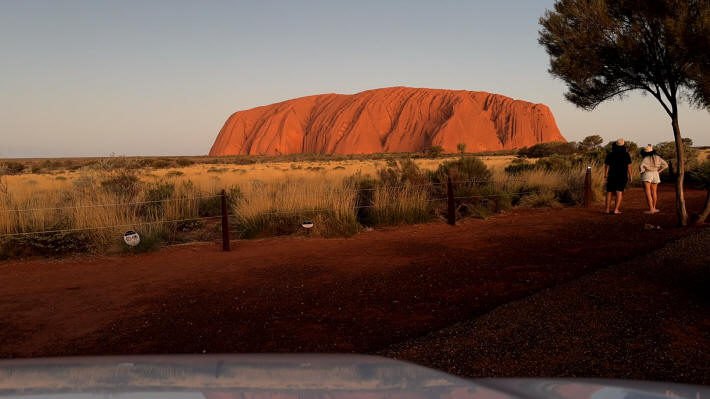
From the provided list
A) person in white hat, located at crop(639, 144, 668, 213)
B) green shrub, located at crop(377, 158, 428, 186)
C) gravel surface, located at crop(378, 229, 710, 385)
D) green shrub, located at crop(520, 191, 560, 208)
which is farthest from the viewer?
green shrub, located at crop(377, 158, 428, 186)

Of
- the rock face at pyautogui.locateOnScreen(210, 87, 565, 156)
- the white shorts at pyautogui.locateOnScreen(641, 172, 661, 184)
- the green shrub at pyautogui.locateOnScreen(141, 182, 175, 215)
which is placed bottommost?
the green shrub at pyautogui.locateOnScreen(141, 182, 175, 215)

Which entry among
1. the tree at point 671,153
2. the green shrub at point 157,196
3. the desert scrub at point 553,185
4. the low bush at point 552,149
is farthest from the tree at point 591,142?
the green shrub at point 157,196

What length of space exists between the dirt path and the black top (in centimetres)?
176

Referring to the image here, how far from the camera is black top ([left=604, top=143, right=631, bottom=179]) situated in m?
11.8

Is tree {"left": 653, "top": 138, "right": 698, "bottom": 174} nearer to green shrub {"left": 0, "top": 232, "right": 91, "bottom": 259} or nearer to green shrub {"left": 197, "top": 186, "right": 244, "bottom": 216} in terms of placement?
green shrub {"left": 197, "top": 186, "right": 244, "bottom": 216}

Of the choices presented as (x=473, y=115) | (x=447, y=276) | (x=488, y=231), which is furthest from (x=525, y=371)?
(x=473, y=115)

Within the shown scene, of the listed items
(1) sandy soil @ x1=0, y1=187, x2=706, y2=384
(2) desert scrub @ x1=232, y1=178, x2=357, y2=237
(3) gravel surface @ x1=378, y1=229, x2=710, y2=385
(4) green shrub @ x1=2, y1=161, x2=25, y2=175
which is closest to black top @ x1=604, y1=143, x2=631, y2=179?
(1) sandy soil @ x1=0, y1=187, x2=706, y2=384

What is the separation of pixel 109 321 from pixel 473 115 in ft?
302

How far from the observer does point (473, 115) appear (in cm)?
9262

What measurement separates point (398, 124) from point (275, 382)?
95.0 m

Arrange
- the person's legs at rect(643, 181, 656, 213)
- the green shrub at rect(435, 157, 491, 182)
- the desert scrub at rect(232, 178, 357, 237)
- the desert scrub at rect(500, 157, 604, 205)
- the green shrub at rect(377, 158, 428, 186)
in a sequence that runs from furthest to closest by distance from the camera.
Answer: the green shrub at rect(435, 157, 491, 182) → the desert scrub at rect(500, 157, 604, 205) → the green shrub at rect(377, 158, 428, 186) → the person's legs at rect(643, 181, 656, 213) → the desert scrub at rect(232, 178, 357, 237)

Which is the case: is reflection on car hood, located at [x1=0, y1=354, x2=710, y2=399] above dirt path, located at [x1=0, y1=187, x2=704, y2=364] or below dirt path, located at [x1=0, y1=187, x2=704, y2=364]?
above

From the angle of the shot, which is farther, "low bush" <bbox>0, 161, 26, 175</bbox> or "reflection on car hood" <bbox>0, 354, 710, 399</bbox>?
"low bush" <bbox>0, 161, 26, 175</bbox>

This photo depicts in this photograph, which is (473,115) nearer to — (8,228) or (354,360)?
(8,228)
